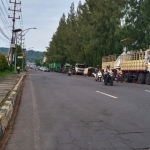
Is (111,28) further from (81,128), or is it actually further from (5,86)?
(81,128)

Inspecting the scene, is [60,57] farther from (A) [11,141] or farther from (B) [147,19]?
(A) [11,141]

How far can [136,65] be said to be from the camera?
1183 inches

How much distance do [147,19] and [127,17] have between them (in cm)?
309

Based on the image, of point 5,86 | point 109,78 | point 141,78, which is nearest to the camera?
point 5,86

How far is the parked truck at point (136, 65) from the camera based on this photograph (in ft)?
91.2

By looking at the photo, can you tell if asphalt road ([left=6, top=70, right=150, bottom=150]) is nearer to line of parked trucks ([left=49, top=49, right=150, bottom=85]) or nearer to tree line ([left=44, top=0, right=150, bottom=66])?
line of parked trucks ([left=49, top=49, right=150, bottom=85])

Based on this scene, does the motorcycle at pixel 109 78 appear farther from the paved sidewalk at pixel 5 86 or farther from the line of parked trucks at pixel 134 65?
the paved sidewalk at pixel 5 86

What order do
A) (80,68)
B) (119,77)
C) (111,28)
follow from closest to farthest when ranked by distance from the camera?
(119,77) < (111,28) < (80,68)

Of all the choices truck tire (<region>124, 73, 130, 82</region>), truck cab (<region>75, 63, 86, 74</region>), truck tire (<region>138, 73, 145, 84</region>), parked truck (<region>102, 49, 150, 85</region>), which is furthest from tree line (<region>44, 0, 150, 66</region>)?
truck tire (<region>138, 73, 145, 84</region>)

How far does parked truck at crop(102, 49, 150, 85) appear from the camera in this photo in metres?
27.8

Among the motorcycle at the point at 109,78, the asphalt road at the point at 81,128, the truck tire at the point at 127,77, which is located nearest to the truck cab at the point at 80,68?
the truck tire at the point at 127,77

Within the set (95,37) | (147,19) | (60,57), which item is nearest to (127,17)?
(147,19)

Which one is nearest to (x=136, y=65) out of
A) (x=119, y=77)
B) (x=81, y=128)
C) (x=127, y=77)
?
(x=127, y=77)

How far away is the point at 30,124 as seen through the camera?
768 centimetres
